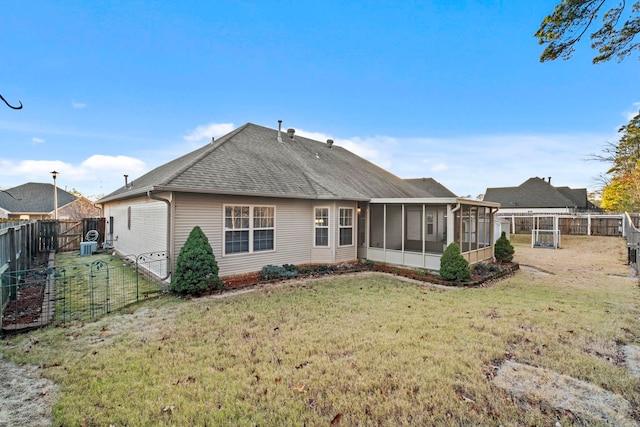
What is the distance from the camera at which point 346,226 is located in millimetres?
11297

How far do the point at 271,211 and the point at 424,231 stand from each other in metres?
5.28

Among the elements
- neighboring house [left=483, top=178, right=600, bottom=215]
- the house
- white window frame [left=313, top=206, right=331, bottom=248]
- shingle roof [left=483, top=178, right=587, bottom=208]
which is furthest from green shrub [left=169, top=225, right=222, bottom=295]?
shingle roof [left=483, top=178, right=587, bottom=208]

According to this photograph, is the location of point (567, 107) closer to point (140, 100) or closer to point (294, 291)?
point (294, 291)

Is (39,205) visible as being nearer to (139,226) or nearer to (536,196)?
(139,226)

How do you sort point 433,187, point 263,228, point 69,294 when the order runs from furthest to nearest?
point 433,187
point 263,228
point 69,294

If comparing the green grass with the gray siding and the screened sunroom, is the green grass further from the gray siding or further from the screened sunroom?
the screened sunroom

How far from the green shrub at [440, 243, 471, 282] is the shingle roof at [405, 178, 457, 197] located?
21086 mm

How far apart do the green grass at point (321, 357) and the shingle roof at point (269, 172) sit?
10.8 feet

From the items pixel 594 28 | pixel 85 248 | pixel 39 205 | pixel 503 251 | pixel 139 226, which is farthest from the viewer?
pixel 39 205

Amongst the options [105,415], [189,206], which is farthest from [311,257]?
[105,415]

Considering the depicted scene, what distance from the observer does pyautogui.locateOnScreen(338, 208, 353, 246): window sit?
36.5 feet

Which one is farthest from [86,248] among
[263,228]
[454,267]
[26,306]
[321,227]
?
[454,267]

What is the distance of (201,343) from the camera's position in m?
4.58

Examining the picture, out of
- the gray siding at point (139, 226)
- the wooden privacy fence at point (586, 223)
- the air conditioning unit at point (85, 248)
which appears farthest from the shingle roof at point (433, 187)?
the air conditioning unit at point (85, 248)
